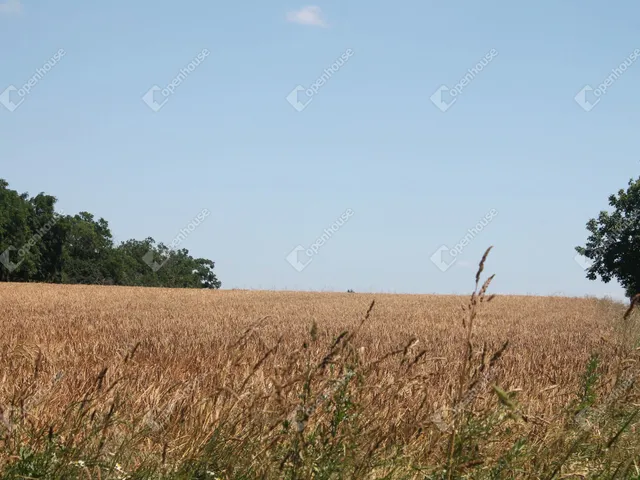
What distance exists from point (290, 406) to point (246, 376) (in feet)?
9.11

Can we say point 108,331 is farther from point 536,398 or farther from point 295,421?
point 295,421

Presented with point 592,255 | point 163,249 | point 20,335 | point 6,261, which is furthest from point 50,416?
point 163,249

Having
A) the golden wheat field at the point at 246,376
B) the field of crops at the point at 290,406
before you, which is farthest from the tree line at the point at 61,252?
the field of crops at the point at 290,406

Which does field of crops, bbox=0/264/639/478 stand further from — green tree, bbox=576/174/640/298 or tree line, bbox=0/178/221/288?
tree line, bbox=0/178/221/288

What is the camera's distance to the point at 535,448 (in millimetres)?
5051

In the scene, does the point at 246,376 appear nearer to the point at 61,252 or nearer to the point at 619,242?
the point at 619,242

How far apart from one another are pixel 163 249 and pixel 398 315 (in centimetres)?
7297

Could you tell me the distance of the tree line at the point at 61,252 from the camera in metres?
64.8

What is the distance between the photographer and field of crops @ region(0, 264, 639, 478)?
3756 mm

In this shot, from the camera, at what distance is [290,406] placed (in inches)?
156

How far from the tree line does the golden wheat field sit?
4571 centimetres

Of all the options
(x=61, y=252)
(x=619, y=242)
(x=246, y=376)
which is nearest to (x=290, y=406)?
(x=246, y=376)

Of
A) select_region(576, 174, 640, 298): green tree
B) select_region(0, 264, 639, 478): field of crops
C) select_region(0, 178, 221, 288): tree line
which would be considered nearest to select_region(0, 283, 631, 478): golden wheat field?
select_region(0, 264, 639, 478): field of crops

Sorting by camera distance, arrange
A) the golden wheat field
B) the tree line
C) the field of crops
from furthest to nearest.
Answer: the tree line
the golden wheat field
the field of crops
